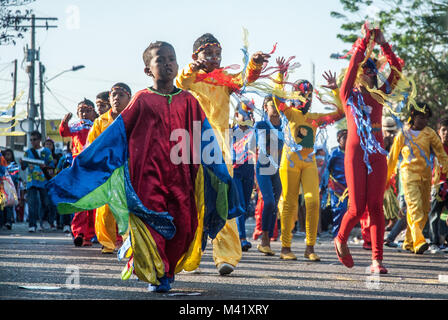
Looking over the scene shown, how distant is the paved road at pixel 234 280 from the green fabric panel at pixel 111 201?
58 centimetres

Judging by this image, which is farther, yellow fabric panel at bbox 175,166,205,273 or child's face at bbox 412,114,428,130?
child's face at bbox 412,114,428,130

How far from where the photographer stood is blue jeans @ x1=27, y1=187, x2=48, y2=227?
15.9 meters

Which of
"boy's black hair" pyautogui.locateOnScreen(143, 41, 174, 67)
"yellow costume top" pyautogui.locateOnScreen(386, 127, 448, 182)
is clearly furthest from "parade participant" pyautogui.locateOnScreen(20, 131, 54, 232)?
"boy's black hair" pyautogui.locateOnScreen(143, 41, 174, 67)

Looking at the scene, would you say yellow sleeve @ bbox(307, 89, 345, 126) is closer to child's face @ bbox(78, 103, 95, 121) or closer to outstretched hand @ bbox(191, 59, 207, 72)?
outstretched hand @ bbox(191, 59, 207, 72)

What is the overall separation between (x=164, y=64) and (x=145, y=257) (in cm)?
158

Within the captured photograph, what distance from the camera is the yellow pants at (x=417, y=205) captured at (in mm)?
10750

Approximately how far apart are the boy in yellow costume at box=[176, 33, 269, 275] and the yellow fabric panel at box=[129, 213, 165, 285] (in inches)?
60.5

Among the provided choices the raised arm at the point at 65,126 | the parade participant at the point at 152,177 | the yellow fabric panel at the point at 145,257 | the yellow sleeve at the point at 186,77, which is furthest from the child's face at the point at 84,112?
the yellow fabric panel at the point at 145,257

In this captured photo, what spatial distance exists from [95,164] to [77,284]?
105 cm

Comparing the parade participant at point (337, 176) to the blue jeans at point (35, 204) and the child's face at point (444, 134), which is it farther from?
the blue jeans at point (35, 204)

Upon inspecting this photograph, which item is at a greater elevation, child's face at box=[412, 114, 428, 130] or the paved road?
child's face at box=[412, 114, 428, 130]

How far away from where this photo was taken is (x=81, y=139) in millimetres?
10969
